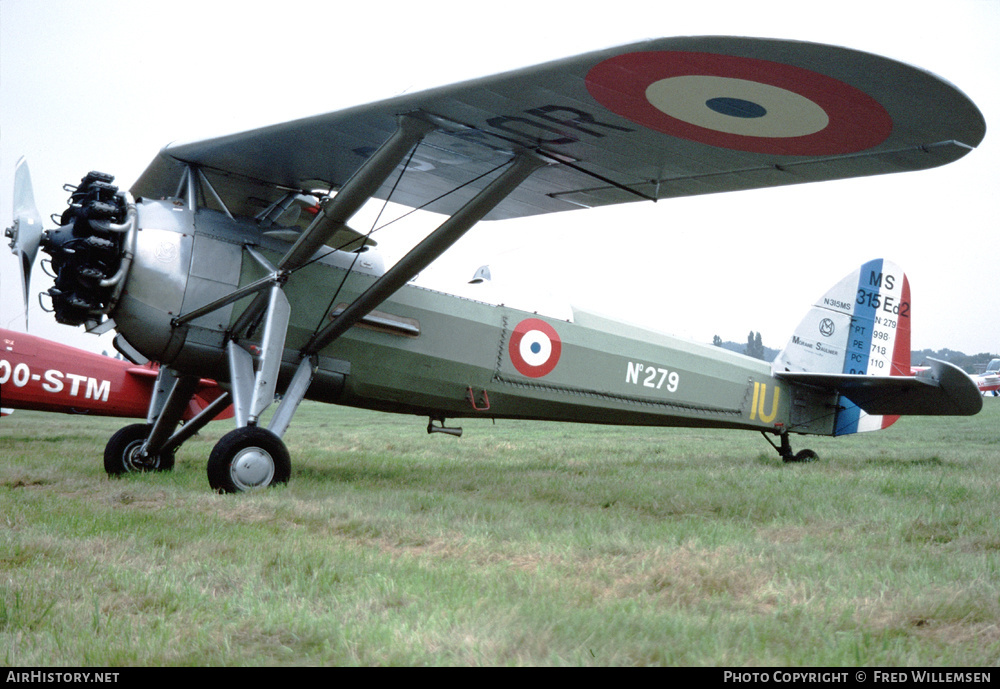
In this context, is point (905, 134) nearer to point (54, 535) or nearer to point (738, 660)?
point (738, 660)

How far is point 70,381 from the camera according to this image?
36.1ft

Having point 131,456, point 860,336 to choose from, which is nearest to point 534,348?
point 131,456

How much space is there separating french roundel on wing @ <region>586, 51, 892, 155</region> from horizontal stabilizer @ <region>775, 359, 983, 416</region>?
13.5 feet

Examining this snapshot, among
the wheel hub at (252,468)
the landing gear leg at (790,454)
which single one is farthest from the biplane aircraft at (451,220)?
the landing gear leg at (790,454)

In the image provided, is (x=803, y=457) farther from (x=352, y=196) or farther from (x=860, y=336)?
(x=352, y=196)

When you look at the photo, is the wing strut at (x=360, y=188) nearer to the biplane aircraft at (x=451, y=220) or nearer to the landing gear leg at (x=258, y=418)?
the biplane aircraft at (x=451, y=220)

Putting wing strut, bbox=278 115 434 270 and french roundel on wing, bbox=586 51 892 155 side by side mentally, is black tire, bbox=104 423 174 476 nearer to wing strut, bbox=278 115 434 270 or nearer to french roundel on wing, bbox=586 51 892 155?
wing strut, bbox=278 115 434 270

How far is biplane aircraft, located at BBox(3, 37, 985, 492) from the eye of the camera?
430cm

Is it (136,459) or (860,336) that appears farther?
(860,336)

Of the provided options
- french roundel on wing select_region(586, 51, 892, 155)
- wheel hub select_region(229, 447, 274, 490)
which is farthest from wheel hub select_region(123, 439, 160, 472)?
french roundel on wing select_region(586, 51, 892, 155)

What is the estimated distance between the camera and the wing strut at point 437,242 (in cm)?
562

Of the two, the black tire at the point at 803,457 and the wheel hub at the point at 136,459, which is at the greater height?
the black tire at the point at 803,457

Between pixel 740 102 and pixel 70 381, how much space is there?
414 inches

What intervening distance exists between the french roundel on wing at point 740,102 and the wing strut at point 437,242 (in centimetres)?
105
